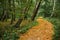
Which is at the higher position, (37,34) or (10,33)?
(10,33)

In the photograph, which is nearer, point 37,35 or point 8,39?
point 8,39

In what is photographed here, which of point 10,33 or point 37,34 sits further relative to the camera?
point 37,34

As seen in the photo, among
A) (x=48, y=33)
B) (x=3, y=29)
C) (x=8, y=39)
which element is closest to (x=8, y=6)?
(x=8, y=39)

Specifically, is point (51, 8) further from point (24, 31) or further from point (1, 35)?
point (1, 35)

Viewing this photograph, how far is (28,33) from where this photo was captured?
640 inches

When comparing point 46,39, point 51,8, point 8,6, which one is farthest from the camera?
point 51,8

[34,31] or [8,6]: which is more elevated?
[8,6]

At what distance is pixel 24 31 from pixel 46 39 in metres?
2.97

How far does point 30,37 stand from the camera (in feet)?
49.3

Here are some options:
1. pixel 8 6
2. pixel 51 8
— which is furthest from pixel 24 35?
pixel 51 8

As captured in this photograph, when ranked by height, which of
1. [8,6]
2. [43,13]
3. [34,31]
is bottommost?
[43,13]

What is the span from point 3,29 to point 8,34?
122 cm

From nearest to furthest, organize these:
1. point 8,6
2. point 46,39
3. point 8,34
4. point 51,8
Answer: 1. point 8,6
2. point 46,39
3. point 8,34
4. point 51,8

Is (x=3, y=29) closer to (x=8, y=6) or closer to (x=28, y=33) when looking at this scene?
(x=28, y=33)
